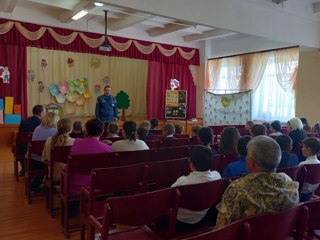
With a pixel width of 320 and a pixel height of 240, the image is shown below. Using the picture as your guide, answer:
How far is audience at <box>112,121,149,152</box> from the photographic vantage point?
3276mm

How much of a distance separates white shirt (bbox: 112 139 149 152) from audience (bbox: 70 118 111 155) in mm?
146

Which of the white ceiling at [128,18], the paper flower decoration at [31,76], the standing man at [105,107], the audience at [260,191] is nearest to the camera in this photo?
the audience at [260,191]

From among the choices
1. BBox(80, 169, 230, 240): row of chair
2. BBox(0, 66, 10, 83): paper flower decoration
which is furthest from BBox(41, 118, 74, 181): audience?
BBox(0, 66, 10, 83): paper flower decoration

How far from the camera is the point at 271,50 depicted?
28.2 ft

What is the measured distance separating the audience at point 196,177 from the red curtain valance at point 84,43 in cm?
684

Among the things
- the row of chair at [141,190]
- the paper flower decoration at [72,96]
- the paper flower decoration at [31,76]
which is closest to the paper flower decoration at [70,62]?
the paper flower decoration at [72,96]

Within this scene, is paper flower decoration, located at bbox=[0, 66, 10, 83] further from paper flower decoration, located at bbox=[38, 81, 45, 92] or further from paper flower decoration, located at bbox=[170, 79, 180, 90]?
paper flower decoration, located at bbox=[170, 79, 180, 90]

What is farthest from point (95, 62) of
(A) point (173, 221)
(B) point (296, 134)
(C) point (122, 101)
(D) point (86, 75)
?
(A) point (173, 221)

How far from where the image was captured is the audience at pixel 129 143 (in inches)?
129

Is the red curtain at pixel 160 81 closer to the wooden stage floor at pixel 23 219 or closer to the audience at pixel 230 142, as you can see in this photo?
the wooden stage floor at pixel 23 219

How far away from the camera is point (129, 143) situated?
10.9 feet

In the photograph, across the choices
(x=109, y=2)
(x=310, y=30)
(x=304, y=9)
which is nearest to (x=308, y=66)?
(x=310, y=30)

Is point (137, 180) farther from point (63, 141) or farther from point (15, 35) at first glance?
point (15, 35)

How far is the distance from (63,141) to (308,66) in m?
6.34
